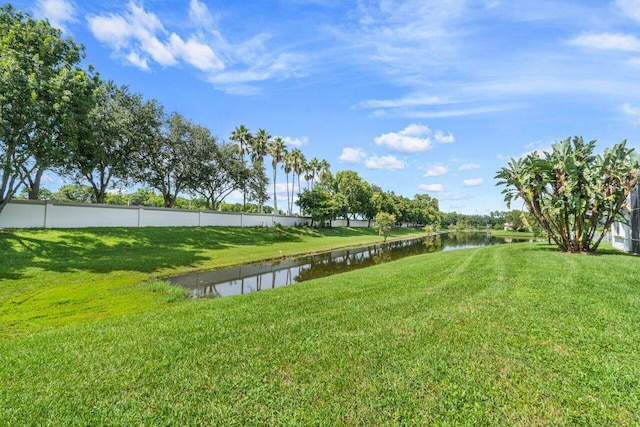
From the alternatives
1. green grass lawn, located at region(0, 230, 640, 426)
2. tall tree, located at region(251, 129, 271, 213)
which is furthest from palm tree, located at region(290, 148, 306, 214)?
green grass lawn, located at region(0, 230, 640, 426)

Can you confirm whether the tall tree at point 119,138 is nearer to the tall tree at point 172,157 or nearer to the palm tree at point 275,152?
the tall tree at point 172,157

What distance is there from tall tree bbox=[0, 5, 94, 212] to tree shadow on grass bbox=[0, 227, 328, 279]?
2567 mm

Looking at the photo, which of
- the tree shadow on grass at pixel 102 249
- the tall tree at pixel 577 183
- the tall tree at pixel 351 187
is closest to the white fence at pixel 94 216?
the tree shadow on grass at pixel 102 249

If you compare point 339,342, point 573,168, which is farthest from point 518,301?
point 573,168

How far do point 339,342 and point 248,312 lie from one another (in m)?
2.37

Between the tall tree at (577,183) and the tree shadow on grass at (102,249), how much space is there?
1732 centimetres

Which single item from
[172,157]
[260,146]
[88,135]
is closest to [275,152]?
[260,146]

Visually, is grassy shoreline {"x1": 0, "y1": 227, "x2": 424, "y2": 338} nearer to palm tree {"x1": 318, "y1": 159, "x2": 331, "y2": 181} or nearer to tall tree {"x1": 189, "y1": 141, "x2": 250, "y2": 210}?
tall tree {"x1": 189, "y1": 141, "x2": 250, "y2": 210}

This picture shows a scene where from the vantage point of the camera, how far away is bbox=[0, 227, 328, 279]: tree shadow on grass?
1145 cm

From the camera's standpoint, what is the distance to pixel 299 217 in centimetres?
4406

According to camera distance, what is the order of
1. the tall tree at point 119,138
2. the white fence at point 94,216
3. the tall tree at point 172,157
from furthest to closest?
the tall tree at point 172,157 → the tall tree at point 119,138 → the white fence at point 94,216

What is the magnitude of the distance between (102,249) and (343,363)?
1635 centimetres

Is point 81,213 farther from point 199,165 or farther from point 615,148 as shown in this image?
point 615,148

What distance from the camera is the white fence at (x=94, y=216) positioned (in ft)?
51.8
